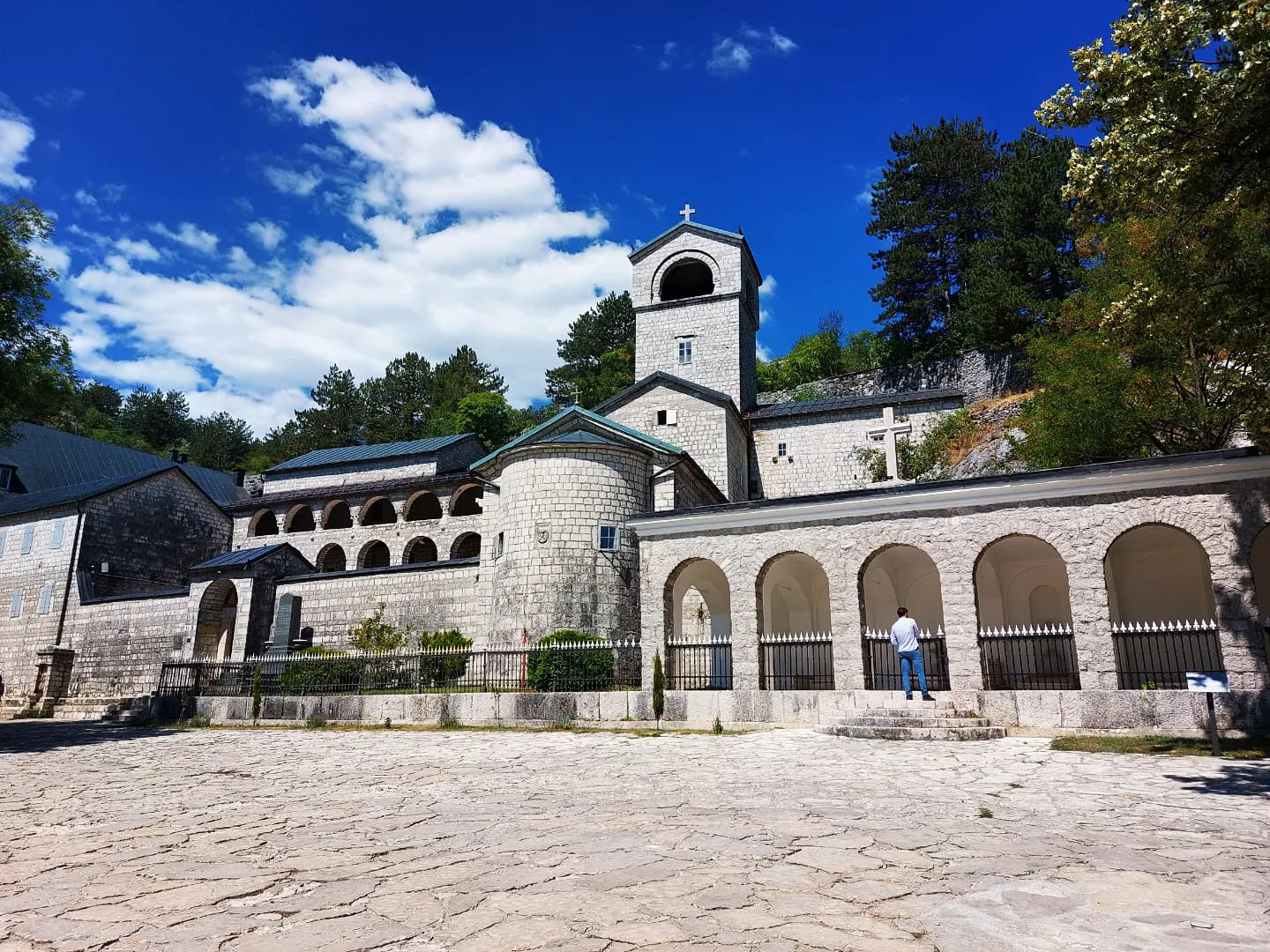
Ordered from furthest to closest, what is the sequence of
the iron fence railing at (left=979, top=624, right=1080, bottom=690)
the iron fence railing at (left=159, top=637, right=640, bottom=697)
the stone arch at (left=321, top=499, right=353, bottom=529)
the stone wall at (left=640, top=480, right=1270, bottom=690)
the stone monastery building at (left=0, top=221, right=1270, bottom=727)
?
the stone arch at (left=321, top=499, right=353, bottom=529) < the iron fence railing at (left=979, top=624, right=1080, bottom=690) < the iron fence railing at (left=159, top=637, right=640, bottom=697) < the stone monastery building at (left=0, top=221, right=1270, bottom=727) < the stone wall at (left=640, top=480, right=1270, bottom=690)

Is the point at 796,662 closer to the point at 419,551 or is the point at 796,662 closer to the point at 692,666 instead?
the point at 692,666

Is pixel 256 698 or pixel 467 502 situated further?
pixel 467 502

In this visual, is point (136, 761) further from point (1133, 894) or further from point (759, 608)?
point (1133, 894)

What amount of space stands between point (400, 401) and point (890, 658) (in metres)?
47.9

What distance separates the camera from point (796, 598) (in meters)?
20.5

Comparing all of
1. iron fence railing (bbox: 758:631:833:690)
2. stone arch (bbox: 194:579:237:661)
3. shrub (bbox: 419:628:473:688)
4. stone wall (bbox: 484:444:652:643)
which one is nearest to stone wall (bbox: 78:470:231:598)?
stone arch (bbox: 194:579:237:661)

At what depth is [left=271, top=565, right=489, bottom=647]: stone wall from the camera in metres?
23.1

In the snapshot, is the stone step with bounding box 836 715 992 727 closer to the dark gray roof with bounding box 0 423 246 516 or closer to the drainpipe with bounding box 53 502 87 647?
the drainpipe with bounding box 53 502 87 647

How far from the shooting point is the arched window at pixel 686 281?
32969 mm

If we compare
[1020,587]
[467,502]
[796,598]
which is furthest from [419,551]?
[1020,587]

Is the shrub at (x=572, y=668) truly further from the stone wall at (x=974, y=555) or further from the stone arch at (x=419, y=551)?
the stone arch at (x=419, y=551)

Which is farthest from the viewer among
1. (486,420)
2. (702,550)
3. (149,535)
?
(486,420)

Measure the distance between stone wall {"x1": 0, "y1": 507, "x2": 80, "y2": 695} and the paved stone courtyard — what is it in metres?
23.8

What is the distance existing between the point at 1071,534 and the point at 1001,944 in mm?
11276
